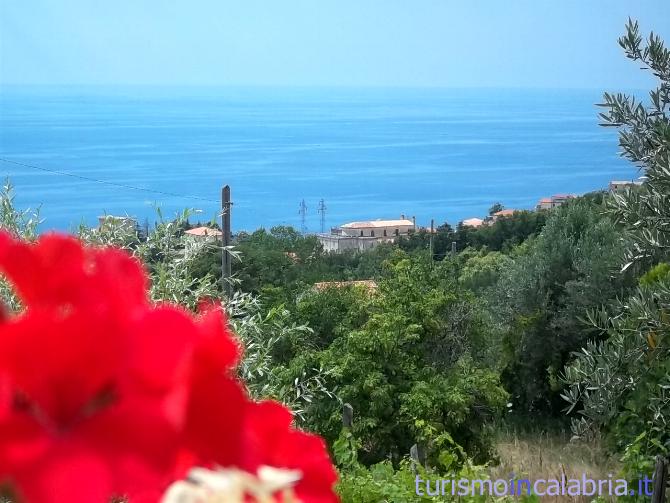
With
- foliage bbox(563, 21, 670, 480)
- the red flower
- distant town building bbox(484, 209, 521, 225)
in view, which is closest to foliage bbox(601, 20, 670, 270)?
foliage bbox(563, 21, 670, 480)

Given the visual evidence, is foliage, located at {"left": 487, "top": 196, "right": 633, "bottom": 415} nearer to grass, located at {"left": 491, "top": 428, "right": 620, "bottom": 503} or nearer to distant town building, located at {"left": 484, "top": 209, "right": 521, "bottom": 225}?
grass, located at {"left": 491, "top": 428, "right": 620, "bottom": 503}

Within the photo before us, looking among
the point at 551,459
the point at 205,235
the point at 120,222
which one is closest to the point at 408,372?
the point at 551,459

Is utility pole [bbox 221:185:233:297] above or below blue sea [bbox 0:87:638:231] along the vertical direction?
below

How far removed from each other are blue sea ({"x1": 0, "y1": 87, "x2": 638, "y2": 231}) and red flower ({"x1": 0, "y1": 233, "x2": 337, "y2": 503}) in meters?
33.7

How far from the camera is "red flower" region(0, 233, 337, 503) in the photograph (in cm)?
23

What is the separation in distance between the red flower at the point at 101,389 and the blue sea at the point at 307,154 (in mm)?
33721

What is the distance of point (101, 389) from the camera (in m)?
0.25

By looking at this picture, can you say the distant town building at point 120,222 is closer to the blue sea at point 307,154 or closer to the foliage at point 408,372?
the foliage at point 408,372

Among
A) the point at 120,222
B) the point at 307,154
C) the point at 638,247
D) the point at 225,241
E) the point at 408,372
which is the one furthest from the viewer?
the point at 307,154

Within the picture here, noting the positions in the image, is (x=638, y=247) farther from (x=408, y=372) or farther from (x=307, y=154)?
(x=307, y=154)

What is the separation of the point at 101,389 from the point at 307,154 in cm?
8870

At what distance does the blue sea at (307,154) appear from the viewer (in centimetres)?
5666

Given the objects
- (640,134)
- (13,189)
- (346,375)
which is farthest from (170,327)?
(346,375)

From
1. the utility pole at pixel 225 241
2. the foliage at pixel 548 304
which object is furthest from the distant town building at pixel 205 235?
the foliage at pixel 548 304
